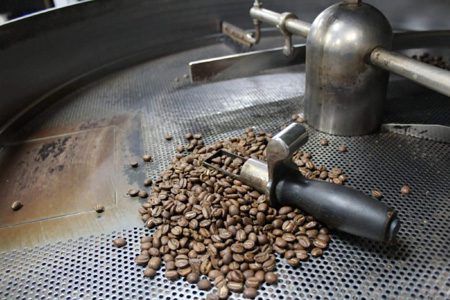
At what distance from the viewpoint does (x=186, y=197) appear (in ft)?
2.83

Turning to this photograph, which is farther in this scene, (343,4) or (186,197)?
(343,4)

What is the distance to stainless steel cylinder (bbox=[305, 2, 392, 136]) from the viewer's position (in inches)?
37.0

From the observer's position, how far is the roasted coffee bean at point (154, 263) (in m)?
0.72

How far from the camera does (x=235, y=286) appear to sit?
2.20 ft

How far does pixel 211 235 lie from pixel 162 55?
44.5 inches

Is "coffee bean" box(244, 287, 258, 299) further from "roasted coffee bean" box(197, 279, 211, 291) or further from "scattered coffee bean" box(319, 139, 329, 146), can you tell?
"scattered coffee bean" box(319, 139, 329, 146)

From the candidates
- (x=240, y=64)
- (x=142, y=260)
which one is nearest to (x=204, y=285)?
(x=142, y=260)

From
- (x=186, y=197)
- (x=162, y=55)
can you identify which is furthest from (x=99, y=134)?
(x=162, y=55)

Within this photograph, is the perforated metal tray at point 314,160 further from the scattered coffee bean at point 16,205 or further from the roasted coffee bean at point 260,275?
the scattered coffee bean at point 16,205

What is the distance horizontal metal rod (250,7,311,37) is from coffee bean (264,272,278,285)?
756mm

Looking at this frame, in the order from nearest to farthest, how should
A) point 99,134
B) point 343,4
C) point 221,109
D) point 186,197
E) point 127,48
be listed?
point 186,197
point 343,4
point 99,134
point 221,109
point 127,48

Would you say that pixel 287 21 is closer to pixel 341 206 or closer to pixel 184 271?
pixel 341 206

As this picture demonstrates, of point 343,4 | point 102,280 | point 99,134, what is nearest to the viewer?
point 102,280

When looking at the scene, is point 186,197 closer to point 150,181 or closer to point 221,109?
point 150,181
